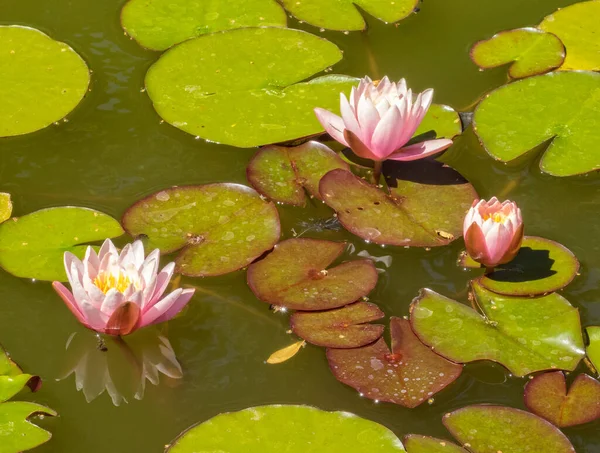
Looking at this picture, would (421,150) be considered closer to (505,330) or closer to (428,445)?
(505,330)

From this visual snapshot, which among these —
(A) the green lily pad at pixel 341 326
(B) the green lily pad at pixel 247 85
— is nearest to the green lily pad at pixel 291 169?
(B) the green lily pad at pixel 247 85

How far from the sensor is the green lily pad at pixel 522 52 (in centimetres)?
384

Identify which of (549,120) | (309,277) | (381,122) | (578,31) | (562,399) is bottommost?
(562,399)

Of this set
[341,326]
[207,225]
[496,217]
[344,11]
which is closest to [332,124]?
[207,225]

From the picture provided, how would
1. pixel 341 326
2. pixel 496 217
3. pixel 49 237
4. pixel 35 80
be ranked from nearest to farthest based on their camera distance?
1. pixel 341 326
2. pixel 496 217
3. pixel 49 237
4. pixel 35 80

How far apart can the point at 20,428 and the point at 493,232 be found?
5.70 feet

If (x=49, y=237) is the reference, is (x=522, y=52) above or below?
above

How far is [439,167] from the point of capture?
11.1 ft

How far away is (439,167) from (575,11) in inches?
57.9

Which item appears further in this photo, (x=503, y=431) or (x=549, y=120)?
(x=549, y=120)

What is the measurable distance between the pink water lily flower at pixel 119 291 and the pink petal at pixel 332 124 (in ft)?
3.24

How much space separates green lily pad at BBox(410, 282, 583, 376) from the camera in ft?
8.79

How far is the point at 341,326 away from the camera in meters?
2.75

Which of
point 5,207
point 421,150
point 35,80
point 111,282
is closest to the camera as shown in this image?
point 111,282
